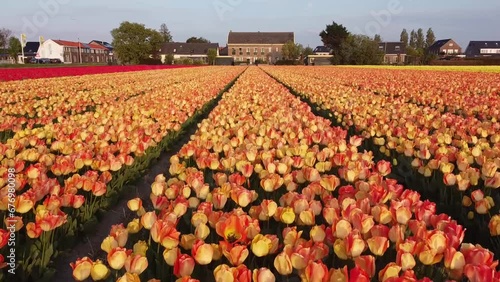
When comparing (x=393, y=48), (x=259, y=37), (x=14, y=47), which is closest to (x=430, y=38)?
(x=393, y=48)

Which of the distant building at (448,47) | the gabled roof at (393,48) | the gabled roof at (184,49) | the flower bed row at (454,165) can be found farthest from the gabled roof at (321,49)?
the flower bed row at (454,165)

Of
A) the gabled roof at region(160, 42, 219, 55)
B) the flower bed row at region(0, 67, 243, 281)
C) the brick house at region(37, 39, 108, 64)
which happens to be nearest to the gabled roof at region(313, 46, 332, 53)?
the gabled roof at region(160, 42, 219, 55)

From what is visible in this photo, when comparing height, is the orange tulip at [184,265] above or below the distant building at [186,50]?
below

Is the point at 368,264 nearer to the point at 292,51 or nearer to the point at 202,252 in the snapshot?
the point at 202,252

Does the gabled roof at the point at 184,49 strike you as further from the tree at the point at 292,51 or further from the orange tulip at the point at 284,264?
the orange tulip at the point at 284,264

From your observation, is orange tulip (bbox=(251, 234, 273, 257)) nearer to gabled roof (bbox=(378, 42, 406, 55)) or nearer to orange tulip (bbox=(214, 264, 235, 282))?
orange tulip (bbox=(214, 264, 235, 282))

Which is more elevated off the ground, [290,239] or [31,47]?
[31,47]

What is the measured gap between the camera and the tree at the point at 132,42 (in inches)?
3388

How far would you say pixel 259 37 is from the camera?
114 metres

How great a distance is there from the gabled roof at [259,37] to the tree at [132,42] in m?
28.5

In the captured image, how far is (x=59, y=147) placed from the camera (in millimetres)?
4512

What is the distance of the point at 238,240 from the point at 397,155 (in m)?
3.74

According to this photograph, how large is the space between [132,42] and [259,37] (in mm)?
37492

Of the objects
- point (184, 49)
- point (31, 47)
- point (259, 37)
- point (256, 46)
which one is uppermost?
point (259, 37)
